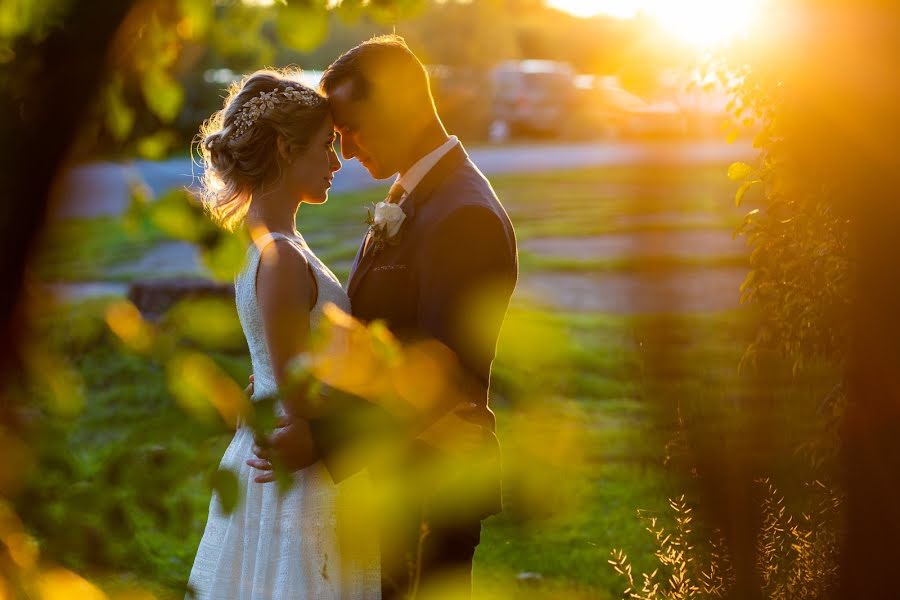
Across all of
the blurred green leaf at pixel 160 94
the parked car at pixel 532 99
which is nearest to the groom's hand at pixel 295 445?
the blurred green leaf at pixel 160 94

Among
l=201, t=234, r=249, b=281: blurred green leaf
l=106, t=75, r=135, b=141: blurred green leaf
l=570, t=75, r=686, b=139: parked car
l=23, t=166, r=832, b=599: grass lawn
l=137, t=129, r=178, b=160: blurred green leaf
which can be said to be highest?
l=106, t=75, r=135, b=141: blurred green leaf

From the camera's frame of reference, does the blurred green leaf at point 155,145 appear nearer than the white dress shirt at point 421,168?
Yes

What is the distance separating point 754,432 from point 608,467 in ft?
9.63

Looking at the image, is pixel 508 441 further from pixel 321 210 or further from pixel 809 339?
pixel 321 210

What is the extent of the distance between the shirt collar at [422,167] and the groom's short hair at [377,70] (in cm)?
17

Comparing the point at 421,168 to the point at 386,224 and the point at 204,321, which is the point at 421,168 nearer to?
the point at 386,224

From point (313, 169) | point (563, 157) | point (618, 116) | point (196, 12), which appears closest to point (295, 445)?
point (313, 169)

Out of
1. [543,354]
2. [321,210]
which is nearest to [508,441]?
[543,354]

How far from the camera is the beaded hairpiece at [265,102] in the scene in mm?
3080

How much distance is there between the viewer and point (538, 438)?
662cm

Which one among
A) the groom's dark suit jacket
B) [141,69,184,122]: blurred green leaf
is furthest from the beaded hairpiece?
[141,69,184,122]: blurred green leaf

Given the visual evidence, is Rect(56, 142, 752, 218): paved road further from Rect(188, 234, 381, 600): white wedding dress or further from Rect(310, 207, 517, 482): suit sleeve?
Rect(310, 207, 517, 482): suit sleeve

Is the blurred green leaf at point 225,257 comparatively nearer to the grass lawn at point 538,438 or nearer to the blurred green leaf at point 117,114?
the grass lawn at point 538,438

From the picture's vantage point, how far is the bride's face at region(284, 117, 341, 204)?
3.12 meters
